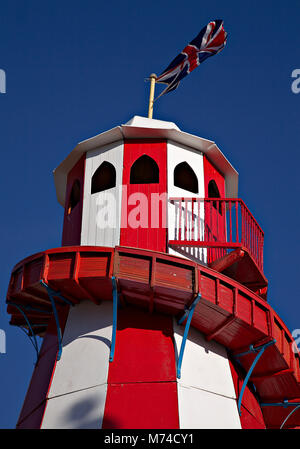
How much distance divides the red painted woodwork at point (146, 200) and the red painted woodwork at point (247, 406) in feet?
11.2

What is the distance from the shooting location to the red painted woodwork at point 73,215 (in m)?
18.9

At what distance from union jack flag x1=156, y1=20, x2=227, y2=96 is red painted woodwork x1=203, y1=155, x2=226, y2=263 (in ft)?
11.3

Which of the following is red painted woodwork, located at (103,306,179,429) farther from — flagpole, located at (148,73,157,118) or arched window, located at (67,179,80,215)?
flagpole, located at (148,73,157,118)

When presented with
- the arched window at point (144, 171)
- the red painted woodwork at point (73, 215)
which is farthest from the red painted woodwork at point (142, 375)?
the arched window at point (144, 171)

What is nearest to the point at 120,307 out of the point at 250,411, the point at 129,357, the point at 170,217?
the point at 129,357

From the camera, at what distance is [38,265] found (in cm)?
1631

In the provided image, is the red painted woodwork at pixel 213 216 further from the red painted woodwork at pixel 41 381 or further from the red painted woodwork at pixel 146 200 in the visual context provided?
the red painted woodwork at pixel 41 381

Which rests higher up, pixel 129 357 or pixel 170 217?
pixel 170 217

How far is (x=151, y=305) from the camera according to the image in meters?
16.2

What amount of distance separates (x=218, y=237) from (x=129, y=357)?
13.2ft

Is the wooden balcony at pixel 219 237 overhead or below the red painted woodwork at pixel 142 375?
overhead

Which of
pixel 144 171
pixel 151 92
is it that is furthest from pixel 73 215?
pixel 151 92

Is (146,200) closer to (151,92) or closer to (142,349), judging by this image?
(142,349)
